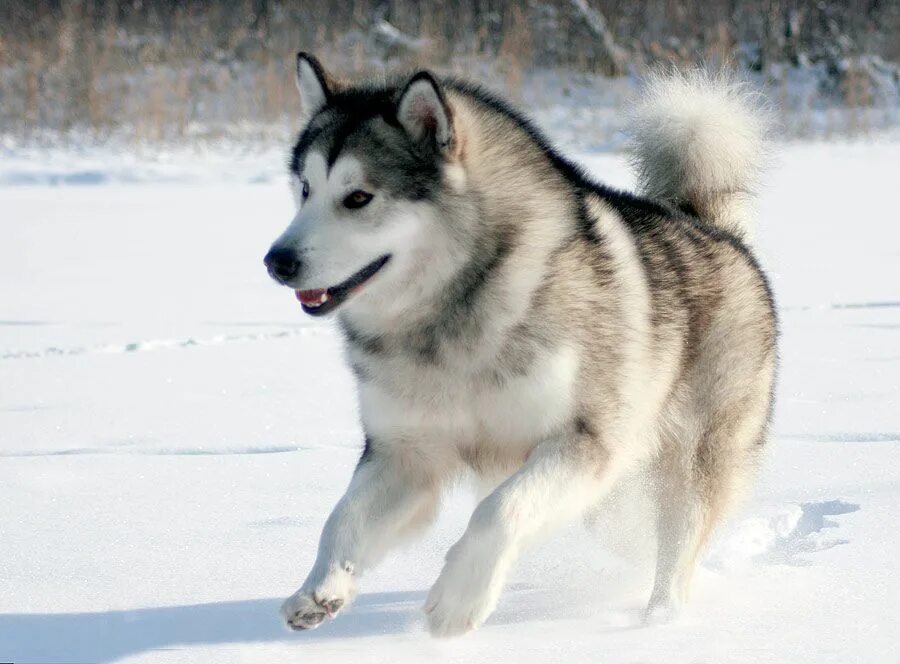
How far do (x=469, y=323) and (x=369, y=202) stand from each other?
0.92ft

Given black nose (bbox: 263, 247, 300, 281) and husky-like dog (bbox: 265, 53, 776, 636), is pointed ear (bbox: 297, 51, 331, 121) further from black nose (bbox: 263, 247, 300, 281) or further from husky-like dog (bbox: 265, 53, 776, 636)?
black nose (bbox: 263, 247, 300, 281)

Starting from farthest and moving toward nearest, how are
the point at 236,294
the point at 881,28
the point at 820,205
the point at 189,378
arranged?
the point at 881,28 → the point at 820,205 → the point at 236,294 → the point at 189,378

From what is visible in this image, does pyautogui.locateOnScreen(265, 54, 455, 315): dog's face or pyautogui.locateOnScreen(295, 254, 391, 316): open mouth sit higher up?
pyautogui.locateOnScreen(265, 54, 455, 315): dog's face

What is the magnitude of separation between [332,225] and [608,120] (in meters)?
10.4

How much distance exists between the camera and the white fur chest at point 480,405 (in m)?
2.33

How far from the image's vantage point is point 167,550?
2738 millimetres

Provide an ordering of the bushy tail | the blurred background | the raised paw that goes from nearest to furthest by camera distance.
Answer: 1. the raised paw
2. the bushy tail
3. the blurred background

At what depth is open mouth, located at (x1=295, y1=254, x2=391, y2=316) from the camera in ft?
7.66

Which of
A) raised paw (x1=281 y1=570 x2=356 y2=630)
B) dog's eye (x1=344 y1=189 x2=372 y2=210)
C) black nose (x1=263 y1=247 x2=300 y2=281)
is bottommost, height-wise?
raised paw (x1=281 y1=570 x2=356 y2=630)

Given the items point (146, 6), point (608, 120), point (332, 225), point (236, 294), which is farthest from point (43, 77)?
point (332, 225)

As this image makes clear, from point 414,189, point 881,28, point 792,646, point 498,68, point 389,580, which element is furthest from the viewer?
point 881,28

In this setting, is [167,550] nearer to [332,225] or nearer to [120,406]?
[332,225]

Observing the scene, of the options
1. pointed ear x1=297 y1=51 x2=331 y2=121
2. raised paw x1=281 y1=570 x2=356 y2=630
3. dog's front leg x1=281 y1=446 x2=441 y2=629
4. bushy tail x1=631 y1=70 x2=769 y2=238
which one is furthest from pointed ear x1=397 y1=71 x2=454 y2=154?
bushy tail x1=631 y1=70 x2=769 y2=238

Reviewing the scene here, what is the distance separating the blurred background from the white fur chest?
28.9 ft
